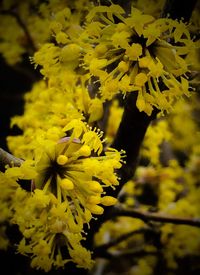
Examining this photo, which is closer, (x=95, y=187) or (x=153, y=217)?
(x=95, y=187)

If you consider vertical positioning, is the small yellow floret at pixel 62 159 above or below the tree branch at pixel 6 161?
above

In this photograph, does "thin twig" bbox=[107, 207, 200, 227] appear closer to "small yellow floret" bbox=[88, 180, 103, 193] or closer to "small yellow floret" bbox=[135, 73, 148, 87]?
"small yellow floret" bbox=[88, 180, 103, 193]

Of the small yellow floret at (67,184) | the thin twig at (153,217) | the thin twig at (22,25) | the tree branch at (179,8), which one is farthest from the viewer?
the thin twig at (22,25)

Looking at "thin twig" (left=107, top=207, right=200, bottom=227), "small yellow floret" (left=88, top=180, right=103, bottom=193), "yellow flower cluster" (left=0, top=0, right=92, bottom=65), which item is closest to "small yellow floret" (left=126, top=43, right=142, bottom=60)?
"small yellow floret" (left=88, top=180, right=103, bottom=193)

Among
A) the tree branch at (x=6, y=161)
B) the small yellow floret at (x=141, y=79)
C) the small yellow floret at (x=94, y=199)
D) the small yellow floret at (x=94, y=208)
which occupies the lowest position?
the small yellow floret at (x=94, y=208)

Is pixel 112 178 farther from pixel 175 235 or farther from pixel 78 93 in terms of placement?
pixel 175 235

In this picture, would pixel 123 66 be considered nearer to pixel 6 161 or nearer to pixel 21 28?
pixel 6 161

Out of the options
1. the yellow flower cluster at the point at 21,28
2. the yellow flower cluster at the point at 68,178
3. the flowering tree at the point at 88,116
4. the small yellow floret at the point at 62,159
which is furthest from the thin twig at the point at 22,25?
the small yellow floret at the point at 62,159

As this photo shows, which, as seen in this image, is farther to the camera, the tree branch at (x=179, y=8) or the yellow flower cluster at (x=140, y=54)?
the tree branch at (x=179, y=8)

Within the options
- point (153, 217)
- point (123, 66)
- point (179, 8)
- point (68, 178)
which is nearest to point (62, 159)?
point (68, 178)

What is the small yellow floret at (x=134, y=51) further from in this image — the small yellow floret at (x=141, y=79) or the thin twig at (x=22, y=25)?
the thin twig at (x=22, y=25)

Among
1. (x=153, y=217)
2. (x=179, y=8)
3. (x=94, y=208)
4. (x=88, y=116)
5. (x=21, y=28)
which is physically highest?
(x=21, y=28)
